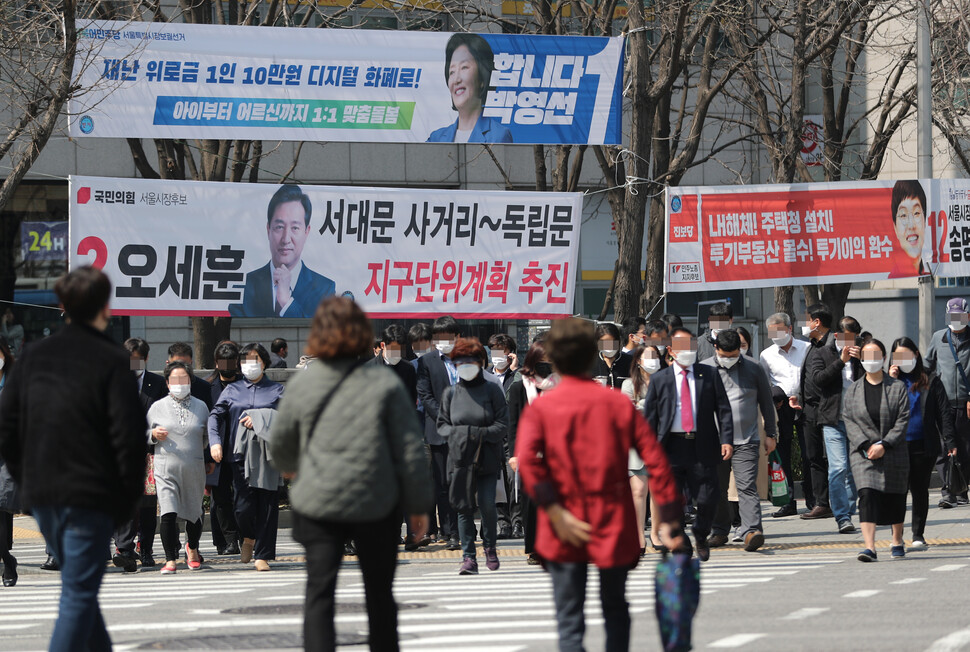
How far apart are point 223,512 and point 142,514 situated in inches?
41.4

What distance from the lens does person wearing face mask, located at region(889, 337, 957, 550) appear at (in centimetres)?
1330

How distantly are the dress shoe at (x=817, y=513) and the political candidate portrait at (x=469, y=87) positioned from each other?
16.5 feet

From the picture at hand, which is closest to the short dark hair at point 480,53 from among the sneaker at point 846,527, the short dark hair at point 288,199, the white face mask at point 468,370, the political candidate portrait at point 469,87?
the political candidate portrait at point 469,87

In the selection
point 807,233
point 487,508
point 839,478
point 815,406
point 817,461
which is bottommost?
point 487,508

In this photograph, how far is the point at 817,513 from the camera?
16.2m

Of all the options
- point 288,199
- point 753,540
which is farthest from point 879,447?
point 288,199

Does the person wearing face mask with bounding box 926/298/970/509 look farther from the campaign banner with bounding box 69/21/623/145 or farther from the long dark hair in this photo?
the campaign banner with bounding box 69/21/623/145

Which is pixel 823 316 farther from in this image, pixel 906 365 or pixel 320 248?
pixel 320 248

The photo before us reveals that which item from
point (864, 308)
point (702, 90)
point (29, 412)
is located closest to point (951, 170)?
point (864, 308)

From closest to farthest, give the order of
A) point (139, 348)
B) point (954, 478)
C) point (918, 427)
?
point (918, 427)
point (139, 348)
point (954, 478)

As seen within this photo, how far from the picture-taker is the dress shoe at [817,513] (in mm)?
16141

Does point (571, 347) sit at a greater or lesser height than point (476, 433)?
greater

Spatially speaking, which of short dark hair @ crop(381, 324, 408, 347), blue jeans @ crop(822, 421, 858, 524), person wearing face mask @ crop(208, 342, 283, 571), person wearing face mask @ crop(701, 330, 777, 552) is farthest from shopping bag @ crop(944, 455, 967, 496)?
person wearing face mask @ crop(208, 342, 283, 571)

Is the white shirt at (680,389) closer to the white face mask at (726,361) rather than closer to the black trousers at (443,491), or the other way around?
the white face mask at (726,361)
